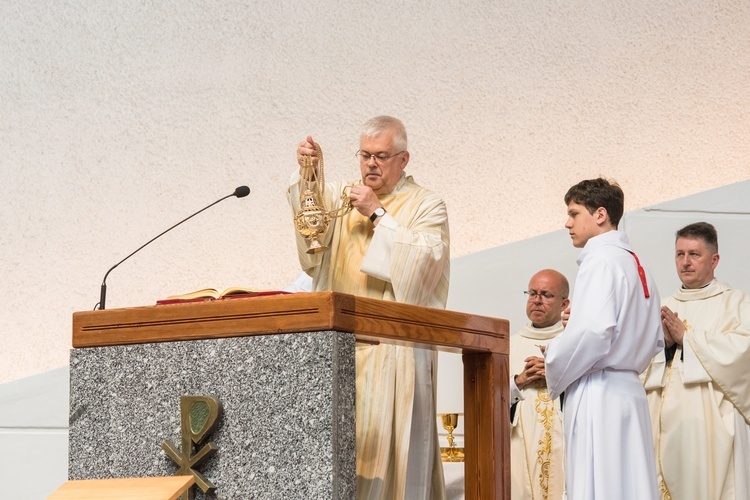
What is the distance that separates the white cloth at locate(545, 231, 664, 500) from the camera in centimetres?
377

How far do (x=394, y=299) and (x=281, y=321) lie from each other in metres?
1.26

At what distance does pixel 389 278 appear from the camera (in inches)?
142

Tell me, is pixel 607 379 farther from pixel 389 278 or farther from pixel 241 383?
pixel 241 383

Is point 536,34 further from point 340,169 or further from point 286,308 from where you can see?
point 286,308

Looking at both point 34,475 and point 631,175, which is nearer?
point 34,475

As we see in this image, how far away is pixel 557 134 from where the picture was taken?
6.66 m

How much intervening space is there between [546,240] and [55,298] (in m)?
3.34

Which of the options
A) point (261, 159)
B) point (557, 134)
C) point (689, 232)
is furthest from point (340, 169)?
point (689, 232)

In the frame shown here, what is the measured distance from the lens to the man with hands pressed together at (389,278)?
3.39 meters

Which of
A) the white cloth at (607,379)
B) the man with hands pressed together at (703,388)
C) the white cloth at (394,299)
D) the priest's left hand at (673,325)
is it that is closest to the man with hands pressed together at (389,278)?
the white cloth at (394,299)

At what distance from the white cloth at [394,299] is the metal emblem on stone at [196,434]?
0.86 meters

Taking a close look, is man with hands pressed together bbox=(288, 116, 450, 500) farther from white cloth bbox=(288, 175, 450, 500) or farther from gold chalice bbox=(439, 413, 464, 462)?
gold chalice bbox=(439, 413, 464, 462)

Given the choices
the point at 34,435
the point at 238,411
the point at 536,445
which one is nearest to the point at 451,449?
the point at 536,445

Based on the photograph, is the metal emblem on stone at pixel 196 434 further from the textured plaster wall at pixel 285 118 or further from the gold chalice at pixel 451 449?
the textured plaster wall at pixel 285 118
